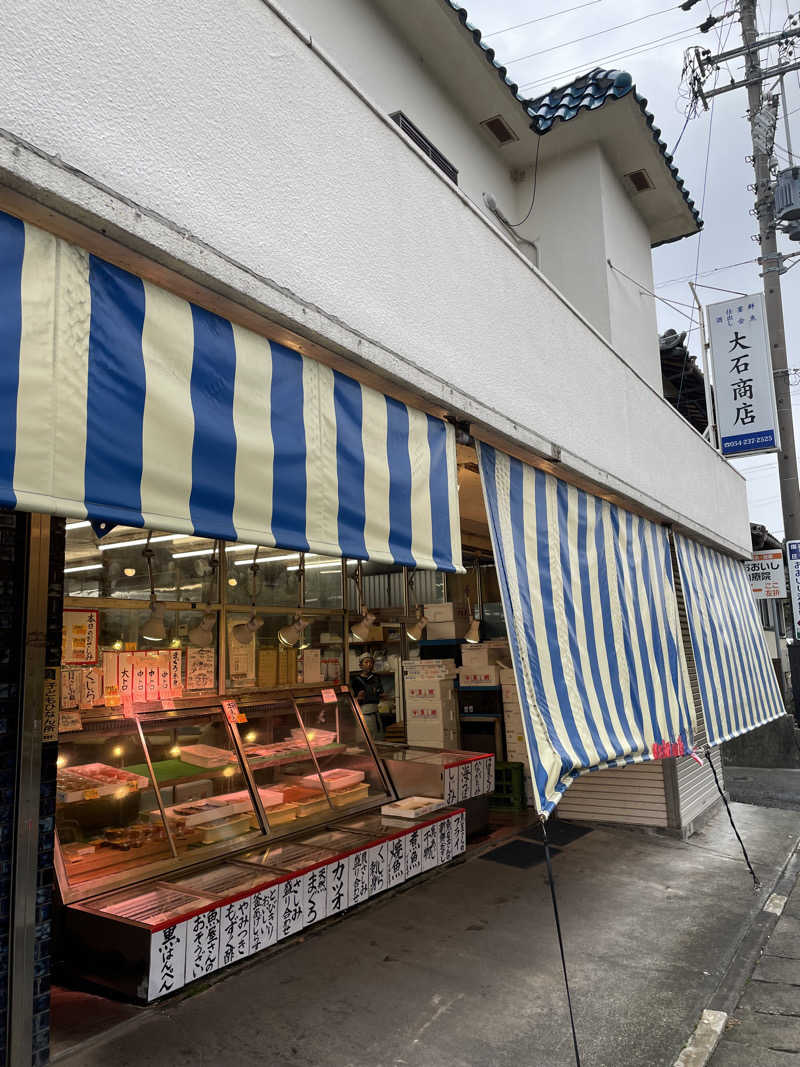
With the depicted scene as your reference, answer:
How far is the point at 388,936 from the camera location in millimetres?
5699

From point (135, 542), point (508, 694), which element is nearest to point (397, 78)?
point (135, 542)

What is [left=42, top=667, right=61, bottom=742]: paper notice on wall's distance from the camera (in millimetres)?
3529

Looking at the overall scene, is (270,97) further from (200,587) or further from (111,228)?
(200,587)

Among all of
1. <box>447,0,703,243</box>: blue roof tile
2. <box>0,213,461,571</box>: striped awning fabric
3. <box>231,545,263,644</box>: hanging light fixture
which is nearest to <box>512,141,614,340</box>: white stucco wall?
<box>447,0,703,243</box>: blue roof tile

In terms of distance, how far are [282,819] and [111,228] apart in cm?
533

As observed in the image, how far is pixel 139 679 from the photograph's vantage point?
6.12 meters

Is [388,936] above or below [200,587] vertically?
below

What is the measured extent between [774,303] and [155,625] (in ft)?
41.4

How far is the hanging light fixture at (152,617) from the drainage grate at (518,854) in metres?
4.35

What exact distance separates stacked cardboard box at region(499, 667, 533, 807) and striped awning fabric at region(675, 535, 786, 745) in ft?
8.60

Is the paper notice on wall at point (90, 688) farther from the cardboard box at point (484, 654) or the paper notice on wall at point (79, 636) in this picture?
the cardboard box at point (484, 654)

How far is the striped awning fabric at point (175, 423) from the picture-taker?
237 centimetres

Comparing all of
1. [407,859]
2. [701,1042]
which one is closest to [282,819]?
[407,859]

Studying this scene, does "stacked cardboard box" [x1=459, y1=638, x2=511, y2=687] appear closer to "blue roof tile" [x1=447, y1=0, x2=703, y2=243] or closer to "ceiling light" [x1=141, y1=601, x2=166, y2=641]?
"ceiling light" [x1=141, y1=601, x2=166, y2=641]
